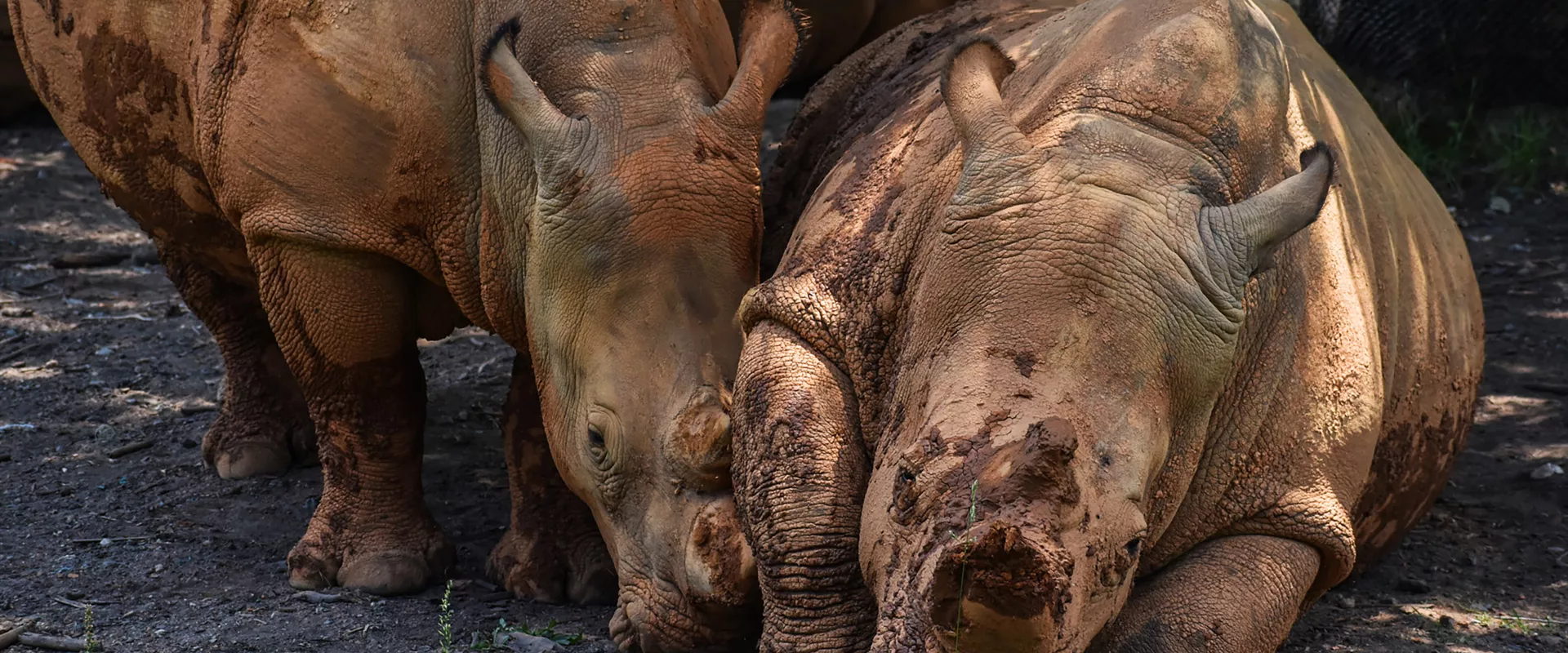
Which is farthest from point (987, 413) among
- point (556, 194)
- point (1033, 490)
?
point (556, 194)

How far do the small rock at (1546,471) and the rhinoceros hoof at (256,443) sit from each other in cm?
404

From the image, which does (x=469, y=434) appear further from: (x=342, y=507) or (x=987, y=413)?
(x=987, y=413)

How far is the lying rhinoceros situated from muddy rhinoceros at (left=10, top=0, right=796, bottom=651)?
0.27 m

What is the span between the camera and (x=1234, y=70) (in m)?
3.63

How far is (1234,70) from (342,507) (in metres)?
2.81

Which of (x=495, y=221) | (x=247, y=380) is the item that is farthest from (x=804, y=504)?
(x=247, y=380)

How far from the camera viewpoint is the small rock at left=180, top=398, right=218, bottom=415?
21.8ft

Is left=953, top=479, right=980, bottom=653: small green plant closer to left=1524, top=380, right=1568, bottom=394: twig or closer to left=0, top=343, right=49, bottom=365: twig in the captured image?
left=1524, top=380, right=1568, bottom=394: twig

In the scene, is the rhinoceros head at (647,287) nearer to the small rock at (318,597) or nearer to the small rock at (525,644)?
the small rock at (525,644)

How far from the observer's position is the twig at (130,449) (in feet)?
20.1

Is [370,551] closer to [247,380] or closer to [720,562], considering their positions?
[247,380]

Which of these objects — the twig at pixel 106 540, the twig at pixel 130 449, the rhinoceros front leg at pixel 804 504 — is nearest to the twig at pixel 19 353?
the twig at pixel 130 449

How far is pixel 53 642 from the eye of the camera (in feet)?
14.3

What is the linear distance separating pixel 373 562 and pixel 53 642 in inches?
34.3
